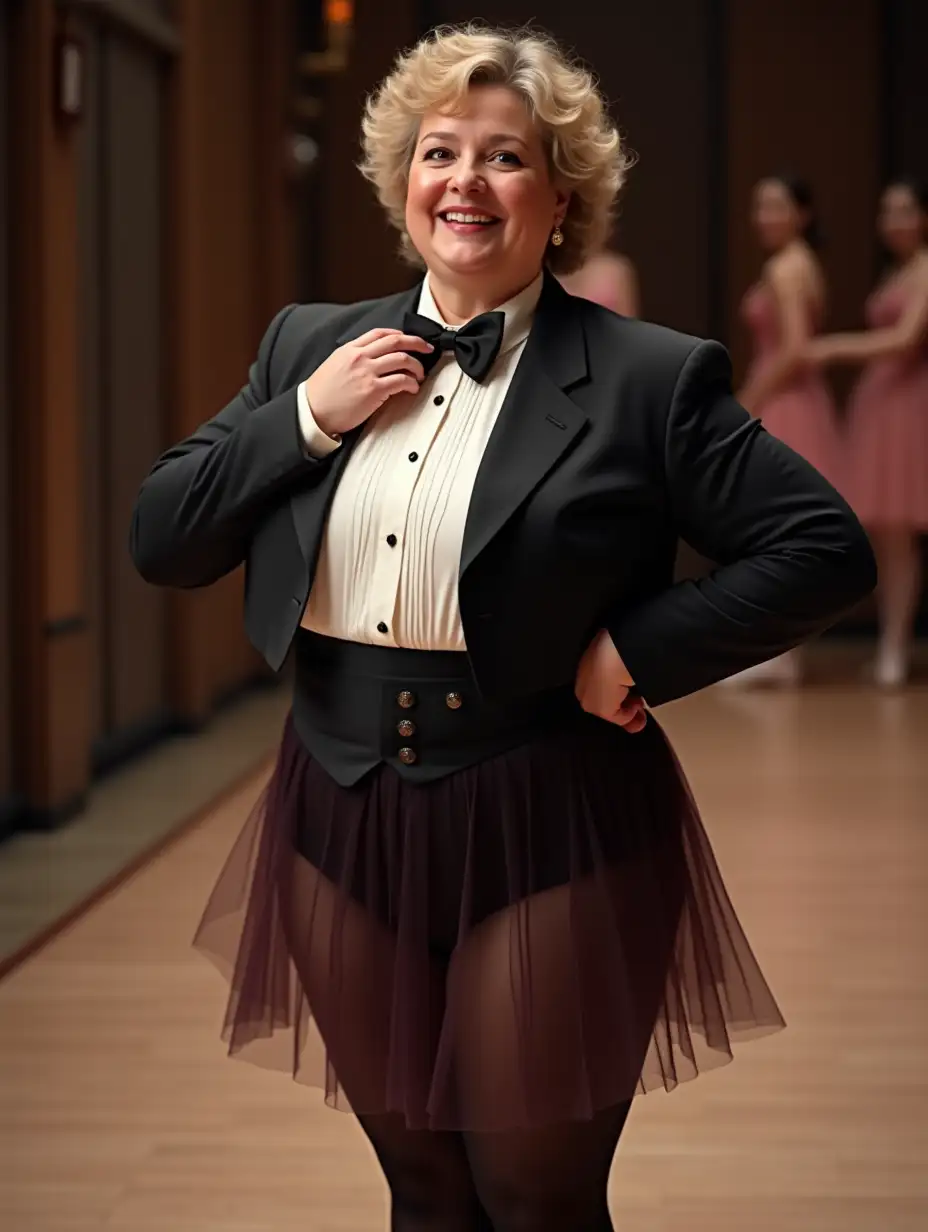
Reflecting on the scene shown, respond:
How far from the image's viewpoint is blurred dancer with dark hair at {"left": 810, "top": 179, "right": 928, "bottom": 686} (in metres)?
7.85

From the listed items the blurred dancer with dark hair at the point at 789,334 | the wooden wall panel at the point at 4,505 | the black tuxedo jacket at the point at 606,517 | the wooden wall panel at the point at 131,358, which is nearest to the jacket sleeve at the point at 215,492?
the black tuxedo jacket at the point at 606,517

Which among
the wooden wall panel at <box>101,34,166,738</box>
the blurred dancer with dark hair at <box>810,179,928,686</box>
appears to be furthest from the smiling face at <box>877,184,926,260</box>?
the wooden wall panel at <box>101,34,166,738</box>

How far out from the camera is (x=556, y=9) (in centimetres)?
923

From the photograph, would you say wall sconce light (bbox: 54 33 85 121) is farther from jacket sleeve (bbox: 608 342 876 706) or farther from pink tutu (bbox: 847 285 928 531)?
pink tutu (bbox: 847 285 928 531)

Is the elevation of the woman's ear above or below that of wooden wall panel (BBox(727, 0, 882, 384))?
below

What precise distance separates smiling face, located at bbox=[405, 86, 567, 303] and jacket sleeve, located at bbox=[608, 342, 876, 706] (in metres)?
0.21

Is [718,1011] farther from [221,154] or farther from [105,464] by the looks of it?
[221,154]

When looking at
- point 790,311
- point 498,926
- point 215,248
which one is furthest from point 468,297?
point 790,311

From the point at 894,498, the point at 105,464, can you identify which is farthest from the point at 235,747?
the point at 894,498

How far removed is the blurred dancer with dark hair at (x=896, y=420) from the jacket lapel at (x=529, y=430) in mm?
A: 6139

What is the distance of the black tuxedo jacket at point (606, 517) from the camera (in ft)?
5.82

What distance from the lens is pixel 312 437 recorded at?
72.3 inches

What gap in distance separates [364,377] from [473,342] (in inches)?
4.4

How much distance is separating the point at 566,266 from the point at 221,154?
5.55 metres
